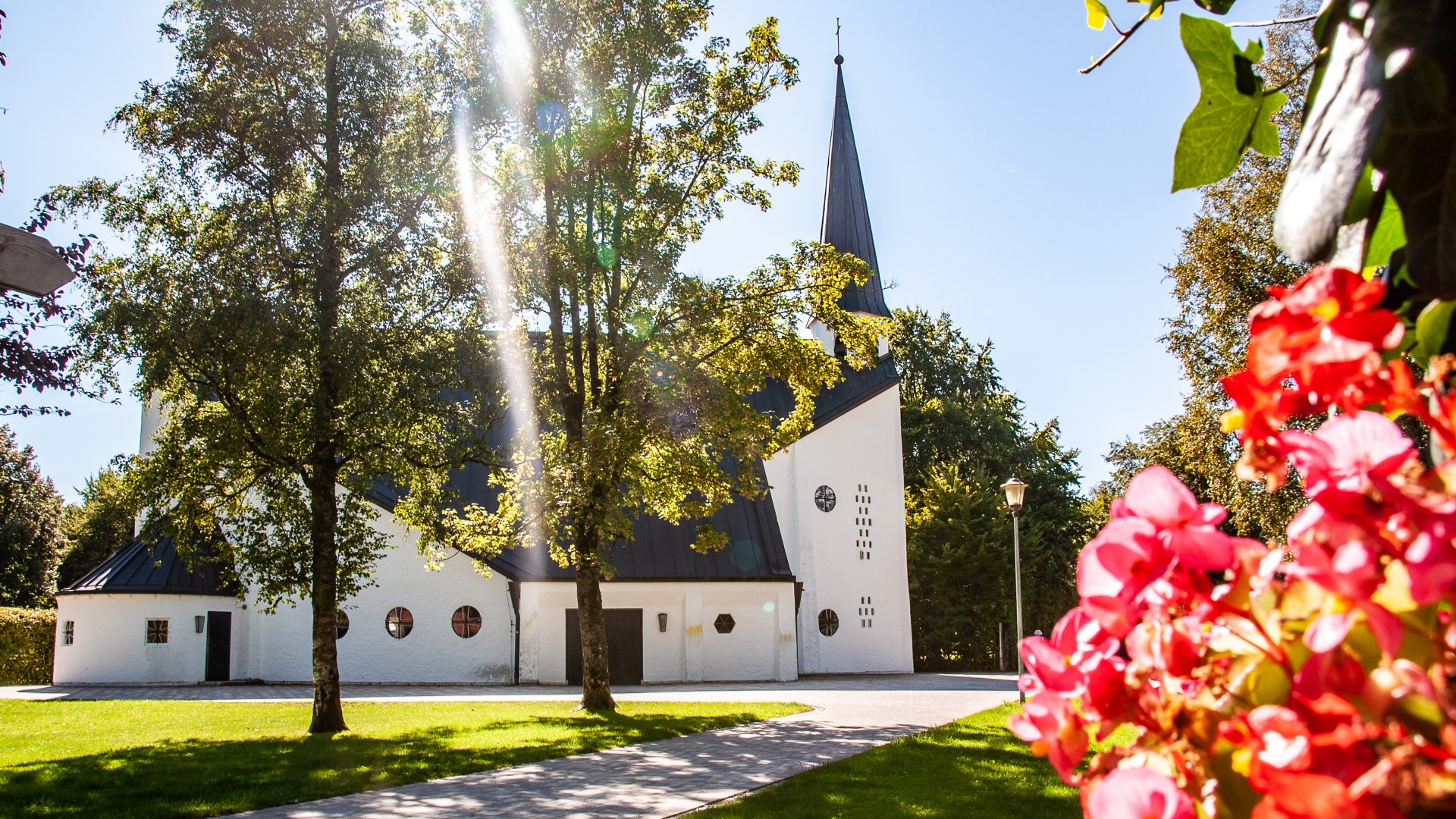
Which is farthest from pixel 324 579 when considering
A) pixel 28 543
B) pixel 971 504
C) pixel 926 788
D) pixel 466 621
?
pixel 28 543

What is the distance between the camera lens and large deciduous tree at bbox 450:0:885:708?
1597 centimetres

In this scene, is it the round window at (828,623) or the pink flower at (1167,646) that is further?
the round window at (828,623)

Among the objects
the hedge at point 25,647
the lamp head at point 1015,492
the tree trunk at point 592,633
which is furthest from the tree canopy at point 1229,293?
the hedge at point 25,647

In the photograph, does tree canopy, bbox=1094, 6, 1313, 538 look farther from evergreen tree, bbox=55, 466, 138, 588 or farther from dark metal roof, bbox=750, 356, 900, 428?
evergreen tree, bbox=55, 466, 138, 588

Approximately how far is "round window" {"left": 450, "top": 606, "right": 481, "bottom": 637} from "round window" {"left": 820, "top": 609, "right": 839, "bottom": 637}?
9.65m

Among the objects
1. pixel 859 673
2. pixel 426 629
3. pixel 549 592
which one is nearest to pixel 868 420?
pixel 859 673

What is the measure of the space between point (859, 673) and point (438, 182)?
18.7 metres

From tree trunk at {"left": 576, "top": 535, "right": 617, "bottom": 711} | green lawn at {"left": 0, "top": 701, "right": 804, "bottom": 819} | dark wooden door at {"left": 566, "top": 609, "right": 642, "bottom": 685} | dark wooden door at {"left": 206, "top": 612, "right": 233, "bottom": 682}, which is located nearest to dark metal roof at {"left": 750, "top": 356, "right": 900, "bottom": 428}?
dark wooden door at {"left": 566, "top": 609, "right": 642, "bottom": 685}

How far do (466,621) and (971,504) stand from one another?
659 inches

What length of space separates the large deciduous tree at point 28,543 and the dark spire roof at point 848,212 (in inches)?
1200

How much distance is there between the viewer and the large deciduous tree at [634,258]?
16.0 meters

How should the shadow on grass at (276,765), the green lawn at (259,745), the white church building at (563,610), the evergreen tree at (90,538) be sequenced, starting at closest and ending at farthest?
the shadow on grass at (276,765) → the green lawn at (259,745) → the white church building at (563,610) → the evergreen tree at (90,538)

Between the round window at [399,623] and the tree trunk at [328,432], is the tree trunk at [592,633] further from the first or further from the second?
the round window at [399,623]

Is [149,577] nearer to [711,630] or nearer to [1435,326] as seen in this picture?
[711,630]
